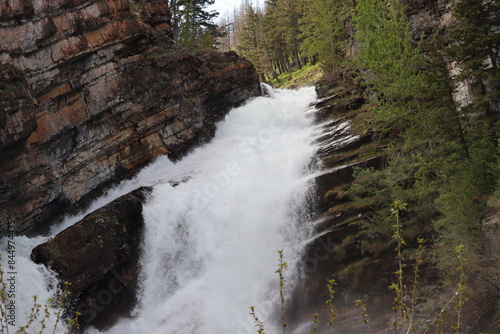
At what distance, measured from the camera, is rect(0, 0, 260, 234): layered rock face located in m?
17.5

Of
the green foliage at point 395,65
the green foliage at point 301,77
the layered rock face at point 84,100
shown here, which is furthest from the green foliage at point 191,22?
the green foliage at point 395,65

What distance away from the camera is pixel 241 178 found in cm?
1941

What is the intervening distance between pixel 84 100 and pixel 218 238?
1012 centimetres

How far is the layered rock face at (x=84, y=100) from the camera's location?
17516mm

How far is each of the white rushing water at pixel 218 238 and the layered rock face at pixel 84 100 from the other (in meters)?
1.53

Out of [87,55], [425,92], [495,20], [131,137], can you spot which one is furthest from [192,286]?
[495,20]

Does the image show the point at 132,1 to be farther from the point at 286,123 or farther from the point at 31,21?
the point at 286,123

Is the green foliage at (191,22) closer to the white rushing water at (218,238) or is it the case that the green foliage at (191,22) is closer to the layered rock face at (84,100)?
the layered rock face at (84,100)

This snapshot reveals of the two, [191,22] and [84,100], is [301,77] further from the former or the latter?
[84,100]

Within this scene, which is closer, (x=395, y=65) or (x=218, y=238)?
(x=395, y=65)

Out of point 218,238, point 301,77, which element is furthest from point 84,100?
point 301,77

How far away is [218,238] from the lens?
54.8 feet

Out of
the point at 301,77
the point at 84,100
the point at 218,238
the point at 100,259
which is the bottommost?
the point at 218,238

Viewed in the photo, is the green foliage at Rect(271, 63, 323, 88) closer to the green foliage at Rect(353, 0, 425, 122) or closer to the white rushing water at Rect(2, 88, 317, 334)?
the white rushing water at Rect(2, 88, 317, 334)
